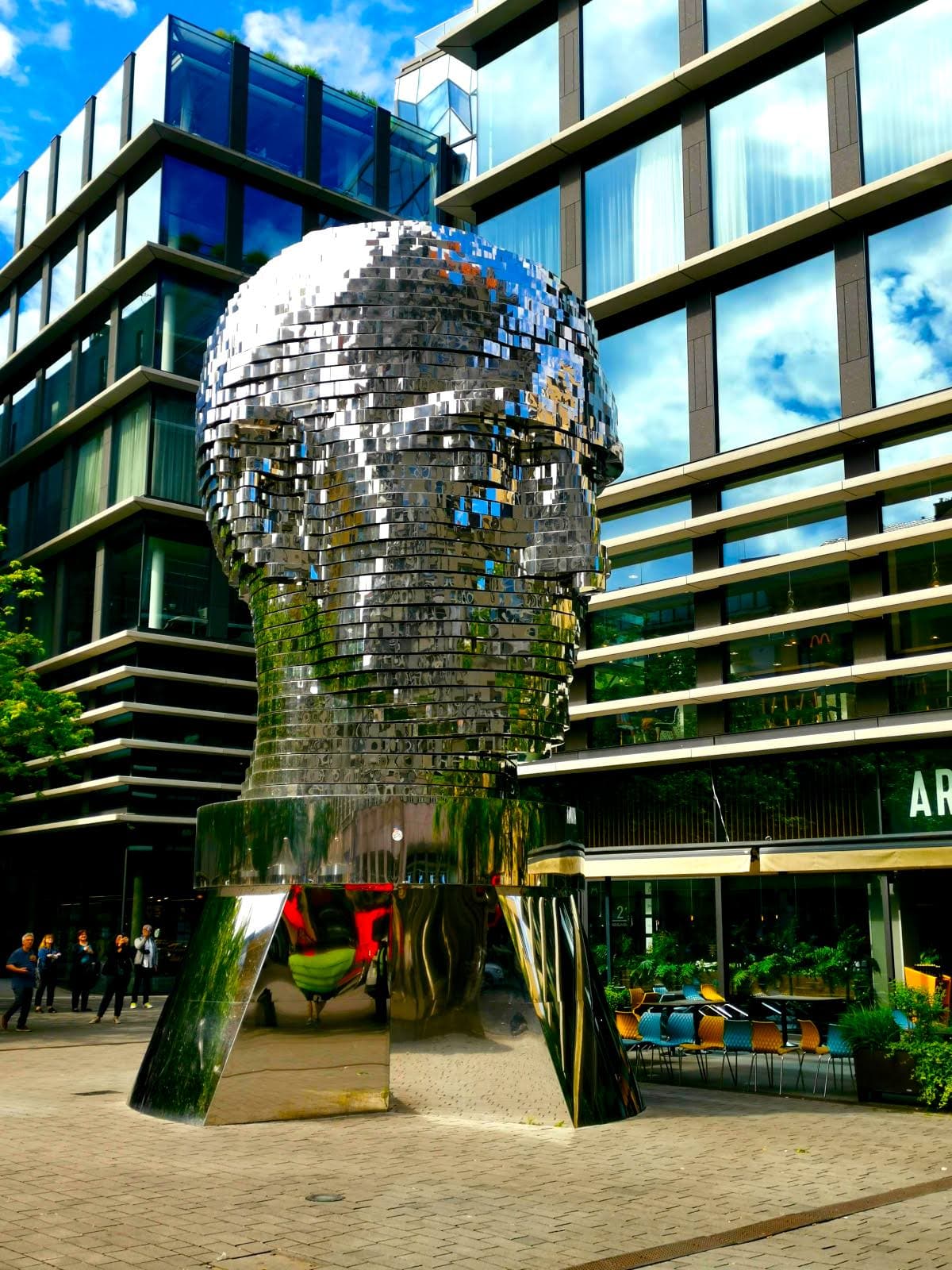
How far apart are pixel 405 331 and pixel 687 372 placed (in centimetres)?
1568

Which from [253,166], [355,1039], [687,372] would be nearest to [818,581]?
[687,372]

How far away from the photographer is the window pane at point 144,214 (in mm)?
35125

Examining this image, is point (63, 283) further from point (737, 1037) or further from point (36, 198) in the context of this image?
point (737, 1037)

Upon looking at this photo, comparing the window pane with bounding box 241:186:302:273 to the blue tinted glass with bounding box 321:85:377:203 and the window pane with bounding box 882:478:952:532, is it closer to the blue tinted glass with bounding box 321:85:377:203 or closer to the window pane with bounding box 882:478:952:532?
the blue tinted glass with bounding box 321:85:377:203

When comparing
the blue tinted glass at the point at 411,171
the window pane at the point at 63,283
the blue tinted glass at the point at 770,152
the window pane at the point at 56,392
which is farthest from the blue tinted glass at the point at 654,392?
the window pane at the point at 63,283

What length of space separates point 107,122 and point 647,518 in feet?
72.4

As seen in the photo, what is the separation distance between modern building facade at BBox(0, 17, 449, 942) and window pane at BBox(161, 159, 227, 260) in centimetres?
6

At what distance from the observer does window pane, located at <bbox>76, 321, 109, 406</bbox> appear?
3741cm

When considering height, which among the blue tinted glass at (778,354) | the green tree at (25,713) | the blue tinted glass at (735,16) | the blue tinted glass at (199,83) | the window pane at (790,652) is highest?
the blue tinted glass at (199,83)

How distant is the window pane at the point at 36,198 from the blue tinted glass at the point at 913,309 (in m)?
28.8

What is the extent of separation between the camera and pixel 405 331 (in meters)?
11.6

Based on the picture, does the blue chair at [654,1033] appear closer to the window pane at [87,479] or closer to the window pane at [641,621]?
the window pane at [641,621]

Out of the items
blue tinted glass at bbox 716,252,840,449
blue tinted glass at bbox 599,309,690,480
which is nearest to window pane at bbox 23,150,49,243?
blue tinted glass at bbox 599,309,690,480

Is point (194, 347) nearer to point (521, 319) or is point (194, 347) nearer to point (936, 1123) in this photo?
point (521, 319)
